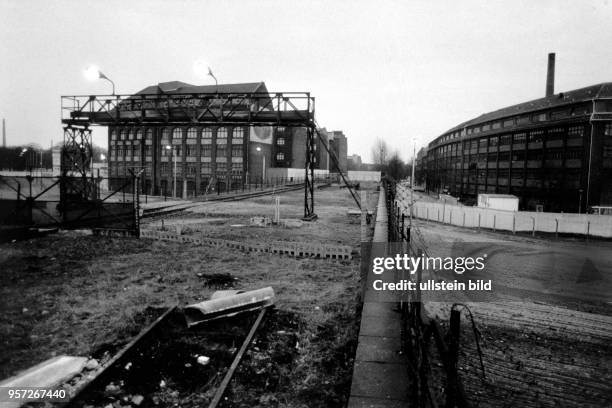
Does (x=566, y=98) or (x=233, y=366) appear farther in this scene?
(x=566, y=98)

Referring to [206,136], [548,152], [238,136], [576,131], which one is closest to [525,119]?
[548,152]

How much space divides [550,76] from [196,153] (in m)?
56.4

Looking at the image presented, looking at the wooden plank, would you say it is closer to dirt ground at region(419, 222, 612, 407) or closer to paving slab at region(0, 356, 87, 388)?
paving slab at region(0, 356, 87, 388)

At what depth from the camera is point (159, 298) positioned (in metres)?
7.61

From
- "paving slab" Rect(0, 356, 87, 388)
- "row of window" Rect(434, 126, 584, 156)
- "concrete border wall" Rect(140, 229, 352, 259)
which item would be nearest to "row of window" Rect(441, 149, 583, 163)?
"row of window" Rect(434, 126, 584, 156)

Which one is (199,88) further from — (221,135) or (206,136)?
(221,135)

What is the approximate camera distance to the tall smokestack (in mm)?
58250

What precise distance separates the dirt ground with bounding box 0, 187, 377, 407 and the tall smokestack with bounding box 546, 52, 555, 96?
198 feet

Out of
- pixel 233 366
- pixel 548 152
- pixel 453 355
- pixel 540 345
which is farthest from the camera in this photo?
pixel 548 152

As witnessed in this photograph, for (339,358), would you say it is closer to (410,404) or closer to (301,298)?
(410,404)

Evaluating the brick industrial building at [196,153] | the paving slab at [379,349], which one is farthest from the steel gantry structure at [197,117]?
the brick industrial building at [196,153]

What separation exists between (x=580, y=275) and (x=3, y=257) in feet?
66.5

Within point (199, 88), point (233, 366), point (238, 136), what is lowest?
point (233, 366)

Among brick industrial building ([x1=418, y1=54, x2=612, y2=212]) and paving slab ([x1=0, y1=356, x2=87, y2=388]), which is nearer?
paving slab ([x1=0, y1=356, x2=87, y2=388])
